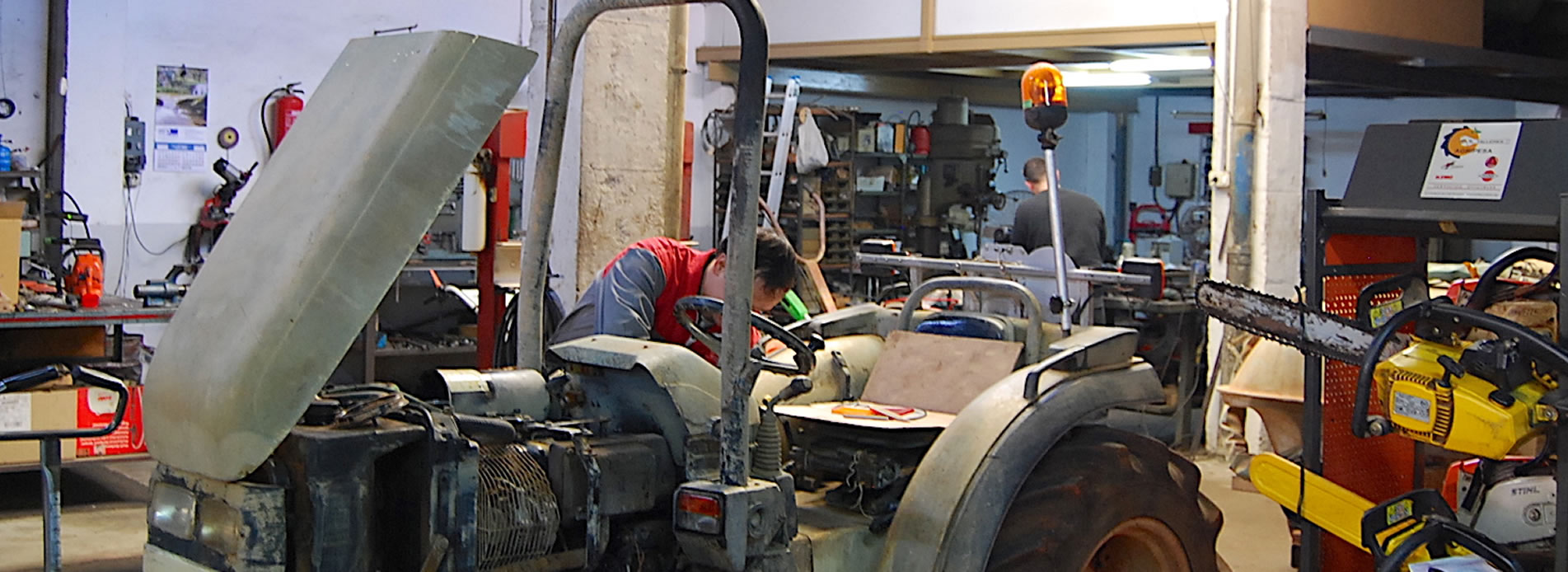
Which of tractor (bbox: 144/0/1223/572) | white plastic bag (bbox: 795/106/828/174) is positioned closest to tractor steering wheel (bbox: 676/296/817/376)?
tractor (bbox: 144/0/1223/572)

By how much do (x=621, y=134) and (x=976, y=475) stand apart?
3.80 m

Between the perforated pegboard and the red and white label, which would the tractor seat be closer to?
the perforated pegboard

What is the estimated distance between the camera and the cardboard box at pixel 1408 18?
7430 millimetres

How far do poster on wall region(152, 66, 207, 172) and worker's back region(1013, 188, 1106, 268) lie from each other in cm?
500

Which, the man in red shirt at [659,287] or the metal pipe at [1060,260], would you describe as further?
the metal pipe at [1060,260]

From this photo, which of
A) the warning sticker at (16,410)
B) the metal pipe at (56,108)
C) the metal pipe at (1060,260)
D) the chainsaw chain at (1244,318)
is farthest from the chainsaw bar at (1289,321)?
the metal pipe at (56,108)

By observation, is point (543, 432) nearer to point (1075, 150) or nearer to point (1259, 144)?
point (1259, 144)

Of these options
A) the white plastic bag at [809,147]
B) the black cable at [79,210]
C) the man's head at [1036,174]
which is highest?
the white plastic bag at [809,147]

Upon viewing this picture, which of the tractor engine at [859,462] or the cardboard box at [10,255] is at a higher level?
the cardboard box at [10,255]

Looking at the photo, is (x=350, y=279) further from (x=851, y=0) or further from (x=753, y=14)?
(x=851, y=0)

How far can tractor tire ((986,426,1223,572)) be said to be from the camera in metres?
3.32

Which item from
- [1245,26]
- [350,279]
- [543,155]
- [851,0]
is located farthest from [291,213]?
[851,0]

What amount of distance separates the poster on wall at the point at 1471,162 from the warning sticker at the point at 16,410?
5.21m

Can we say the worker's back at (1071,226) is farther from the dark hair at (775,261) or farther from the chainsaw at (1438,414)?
the dark hair at (775,261)
